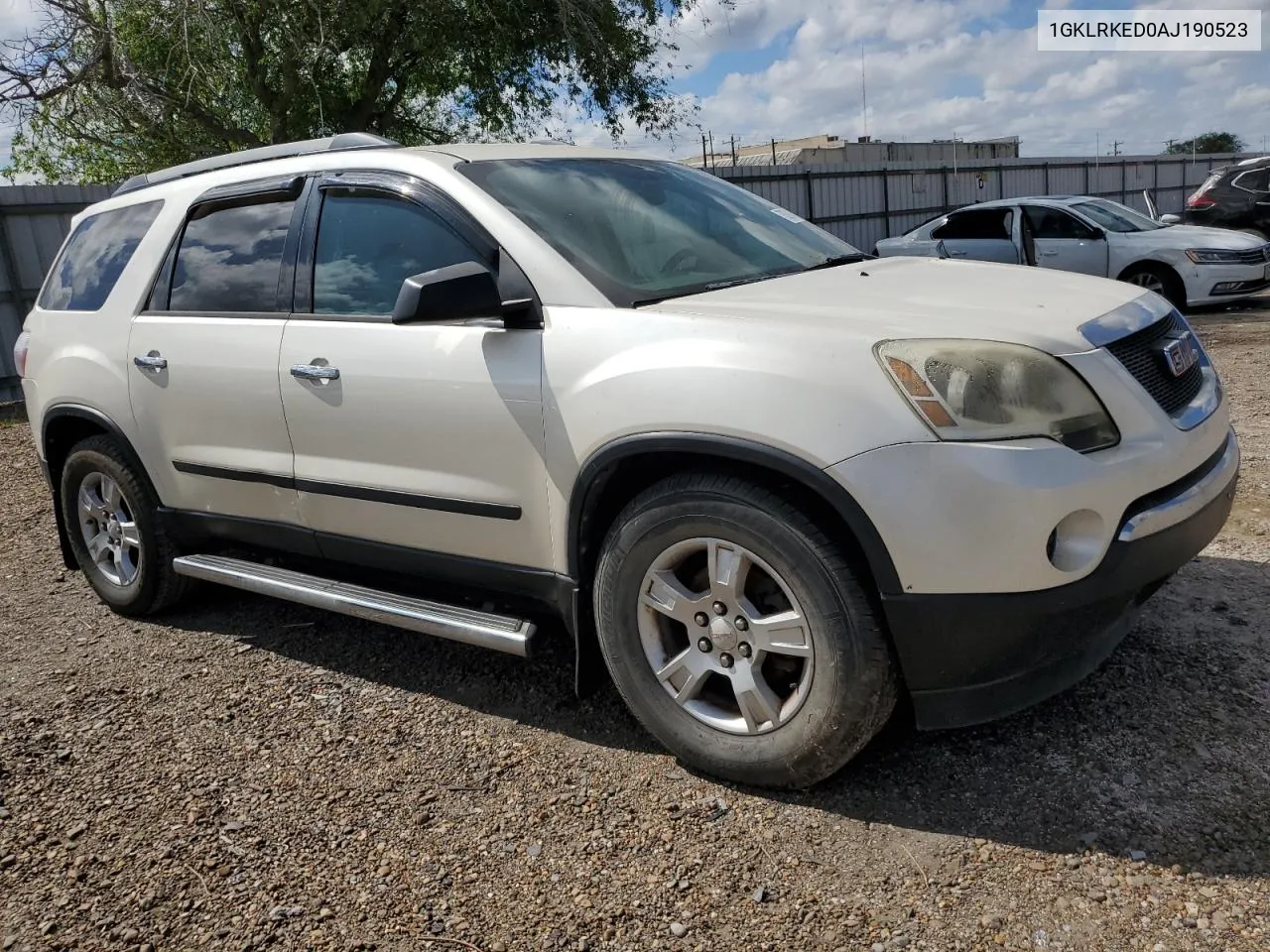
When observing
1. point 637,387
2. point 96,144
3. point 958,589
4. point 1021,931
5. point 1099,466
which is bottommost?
point 1021,931

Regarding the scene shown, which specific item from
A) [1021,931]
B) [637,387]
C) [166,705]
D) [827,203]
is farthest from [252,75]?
[1021,931]

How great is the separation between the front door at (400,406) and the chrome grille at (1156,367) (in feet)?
5.16

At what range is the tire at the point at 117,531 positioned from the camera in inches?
171

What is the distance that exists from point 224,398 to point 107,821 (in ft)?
4.89

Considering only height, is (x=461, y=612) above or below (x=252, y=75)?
below

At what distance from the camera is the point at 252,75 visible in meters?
13.3

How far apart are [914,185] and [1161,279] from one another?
934cm

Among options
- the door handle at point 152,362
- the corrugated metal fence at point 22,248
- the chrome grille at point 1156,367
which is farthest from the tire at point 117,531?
the corrugated metal fence at point 22,248

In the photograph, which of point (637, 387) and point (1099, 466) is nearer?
point (1099, 466)

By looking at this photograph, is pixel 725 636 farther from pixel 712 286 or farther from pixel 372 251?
pixel 372 251

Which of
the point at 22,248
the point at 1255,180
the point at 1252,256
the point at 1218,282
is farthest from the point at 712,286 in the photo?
the point at 1255,180

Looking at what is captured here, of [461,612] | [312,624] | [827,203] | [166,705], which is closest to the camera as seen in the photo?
[461,612]

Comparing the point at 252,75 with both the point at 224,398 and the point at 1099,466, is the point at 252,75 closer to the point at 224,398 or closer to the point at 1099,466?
the point at 224,398

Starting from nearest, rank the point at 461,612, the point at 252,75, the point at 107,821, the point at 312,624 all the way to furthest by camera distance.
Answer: the point at 107,821
the point at 461,612
the point at 312,624
the point at 252,75
